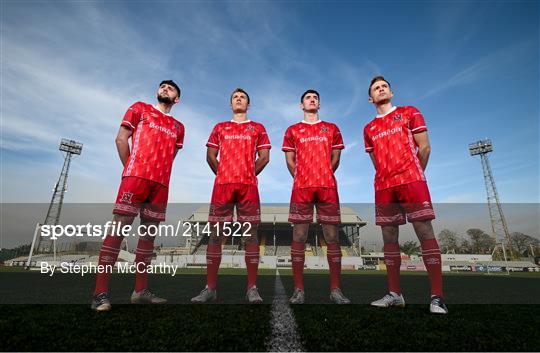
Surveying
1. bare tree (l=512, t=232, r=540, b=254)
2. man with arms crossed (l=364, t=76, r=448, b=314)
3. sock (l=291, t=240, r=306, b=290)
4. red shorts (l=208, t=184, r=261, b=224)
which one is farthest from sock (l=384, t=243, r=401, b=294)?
bare tree (l=512, t=232, r=540, b=254)

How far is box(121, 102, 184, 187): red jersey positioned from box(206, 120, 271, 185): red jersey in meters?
0.68

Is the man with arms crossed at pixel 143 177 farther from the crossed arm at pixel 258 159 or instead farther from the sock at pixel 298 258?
the sock at pixel 298 258

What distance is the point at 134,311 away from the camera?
2.77 m

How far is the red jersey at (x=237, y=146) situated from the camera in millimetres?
4133

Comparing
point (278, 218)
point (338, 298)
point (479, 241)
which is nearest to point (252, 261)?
point (338, 298)

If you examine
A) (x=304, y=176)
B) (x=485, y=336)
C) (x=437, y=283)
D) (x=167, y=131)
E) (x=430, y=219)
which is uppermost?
(x=167, y=131)

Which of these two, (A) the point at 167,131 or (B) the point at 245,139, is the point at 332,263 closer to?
(B) the point at 245,139

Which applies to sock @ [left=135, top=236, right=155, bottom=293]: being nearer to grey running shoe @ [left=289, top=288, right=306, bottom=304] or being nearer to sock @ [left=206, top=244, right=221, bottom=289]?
sock @ [left=206, top=244, right=221, bottom=289]

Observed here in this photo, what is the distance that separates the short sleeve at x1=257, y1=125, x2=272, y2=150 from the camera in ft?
14.8

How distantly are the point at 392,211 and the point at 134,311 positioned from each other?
9.99ft

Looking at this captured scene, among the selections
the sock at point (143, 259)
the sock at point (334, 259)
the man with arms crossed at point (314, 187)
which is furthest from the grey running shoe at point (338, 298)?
the sock at point (143, 259)

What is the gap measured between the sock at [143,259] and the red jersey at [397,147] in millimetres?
3037

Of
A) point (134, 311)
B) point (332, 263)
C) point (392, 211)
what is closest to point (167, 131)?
point (134, 311)

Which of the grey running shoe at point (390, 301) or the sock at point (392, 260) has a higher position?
the sock at point (392, 260)
